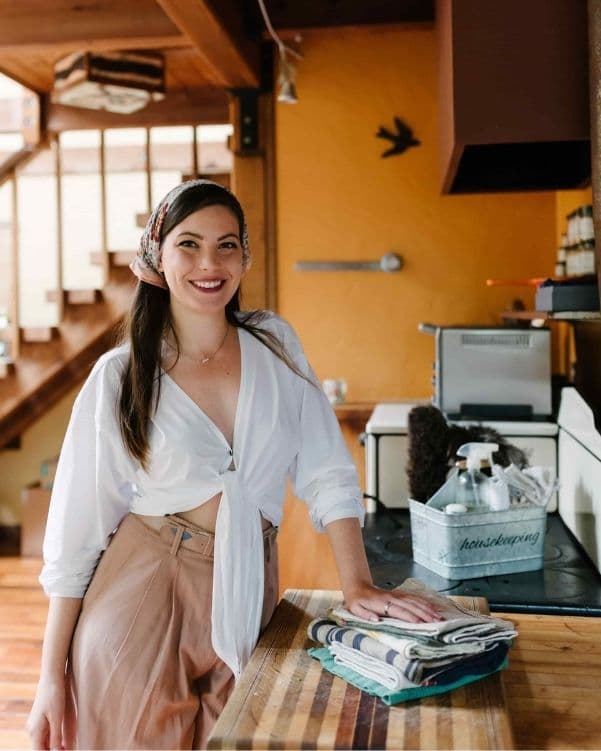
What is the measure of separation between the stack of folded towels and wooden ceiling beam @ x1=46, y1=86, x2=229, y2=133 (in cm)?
470

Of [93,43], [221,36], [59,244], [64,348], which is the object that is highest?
[93,43]

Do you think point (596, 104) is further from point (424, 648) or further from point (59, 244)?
point (59, 244)

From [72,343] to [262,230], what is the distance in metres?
2.10

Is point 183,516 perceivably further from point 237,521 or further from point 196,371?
point 196,371

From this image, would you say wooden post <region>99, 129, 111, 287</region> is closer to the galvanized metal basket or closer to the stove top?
the stove top

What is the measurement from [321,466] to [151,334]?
372 mm

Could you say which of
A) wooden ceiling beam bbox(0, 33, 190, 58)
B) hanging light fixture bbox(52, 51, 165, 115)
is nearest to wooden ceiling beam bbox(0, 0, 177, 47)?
wooden ceiling beam bbox(0, 33, 190, 58)

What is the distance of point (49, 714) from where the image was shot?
1362 mm

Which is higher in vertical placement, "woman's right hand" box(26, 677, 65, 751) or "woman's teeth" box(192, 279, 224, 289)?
"woman's teeth" box(192, 279, 224, 289)

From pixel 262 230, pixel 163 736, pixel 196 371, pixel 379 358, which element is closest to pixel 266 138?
pixel 262 230

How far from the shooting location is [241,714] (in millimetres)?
1081

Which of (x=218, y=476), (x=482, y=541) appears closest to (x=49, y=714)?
(x=218, y=476)

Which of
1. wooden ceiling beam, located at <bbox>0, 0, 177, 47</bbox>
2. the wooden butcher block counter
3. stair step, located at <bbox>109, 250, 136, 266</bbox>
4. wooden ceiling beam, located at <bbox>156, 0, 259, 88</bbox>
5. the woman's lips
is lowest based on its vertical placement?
the wooden butcher block counter

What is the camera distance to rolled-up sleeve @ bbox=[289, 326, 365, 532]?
4.70 feet
